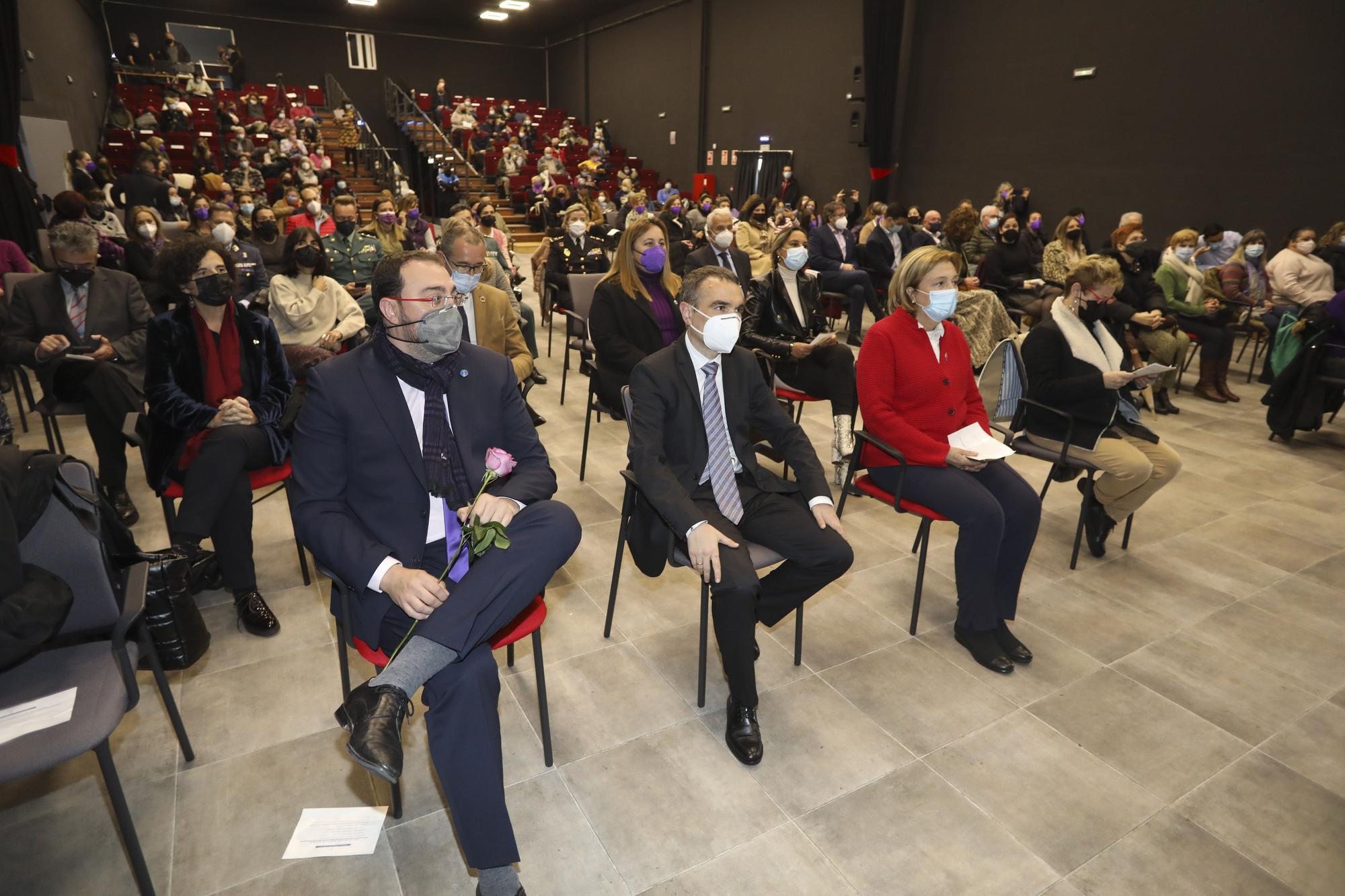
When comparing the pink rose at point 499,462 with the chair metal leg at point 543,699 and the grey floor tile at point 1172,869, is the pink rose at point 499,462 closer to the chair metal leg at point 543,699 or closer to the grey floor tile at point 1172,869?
the chair metal leg at point 543,699

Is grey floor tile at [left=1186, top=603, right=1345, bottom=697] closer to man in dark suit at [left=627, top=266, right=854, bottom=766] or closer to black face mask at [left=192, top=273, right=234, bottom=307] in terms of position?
man in dark suit at [left=627, top=266, right=854, bottom=766]

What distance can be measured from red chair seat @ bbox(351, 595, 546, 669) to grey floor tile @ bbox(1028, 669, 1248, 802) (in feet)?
5.29

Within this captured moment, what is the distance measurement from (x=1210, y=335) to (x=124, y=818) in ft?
23.1

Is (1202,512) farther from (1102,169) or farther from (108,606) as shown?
(1102,169)

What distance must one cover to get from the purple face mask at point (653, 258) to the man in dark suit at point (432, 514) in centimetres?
173

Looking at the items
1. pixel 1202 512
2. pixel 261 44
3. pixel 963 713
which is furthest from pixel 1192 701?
pixel 261 44

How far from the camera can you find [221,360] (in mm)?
2691

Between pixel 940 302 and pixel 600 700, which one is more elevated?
pixel 940 302

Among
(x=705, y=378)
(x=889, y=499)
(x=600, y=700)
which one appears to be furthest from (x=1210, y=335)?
(x=600, y=700)

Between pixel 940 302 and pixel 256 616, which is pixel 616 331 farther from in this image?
pixel 256 616

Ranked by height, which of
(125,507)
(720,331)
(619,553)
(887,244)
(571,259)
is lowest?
(125,507)

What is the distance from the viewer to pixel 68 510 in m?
1.66

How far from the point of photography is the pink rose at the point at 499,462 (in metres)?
1.81

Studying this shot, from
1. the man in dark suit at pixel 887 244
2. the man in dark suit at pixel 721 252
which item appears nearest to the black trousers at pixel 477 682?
the man in dark suit at pixel 721 252
